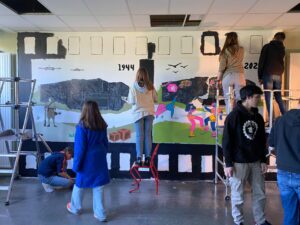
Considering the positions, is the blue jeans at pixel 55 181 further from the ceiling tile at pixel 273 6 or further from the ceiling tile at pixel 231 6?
the ceiling tile at pixel 273 6

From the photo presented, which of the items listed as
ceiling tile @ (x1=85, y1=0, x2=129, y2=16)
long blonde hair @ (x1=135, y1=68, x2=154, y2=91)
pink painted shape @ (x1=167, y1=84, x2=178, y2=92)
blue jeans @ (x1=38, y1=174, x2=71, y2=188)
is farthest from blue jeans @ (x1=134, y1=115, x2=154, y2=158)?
ceiling tile @ (x1=85, y1=0, x2=129, y2=16)

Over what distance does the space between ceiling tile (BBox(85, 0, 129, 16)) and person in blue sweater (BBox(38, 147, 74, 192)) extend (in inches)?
83.5

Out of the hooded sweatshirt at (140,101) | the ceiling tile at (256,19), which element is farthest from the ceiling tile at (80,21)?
the ceiling tile at (256,19)

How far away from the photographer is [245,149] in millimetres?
3195

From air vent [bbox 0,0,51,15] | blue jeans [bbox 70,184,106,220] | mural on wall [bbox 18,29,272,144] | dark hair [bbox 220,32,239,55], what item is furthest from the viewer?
mural on wall [bbox 18,29,272,144]

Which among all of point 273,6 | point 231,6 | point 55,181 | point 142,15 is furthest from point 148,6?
point 55,181

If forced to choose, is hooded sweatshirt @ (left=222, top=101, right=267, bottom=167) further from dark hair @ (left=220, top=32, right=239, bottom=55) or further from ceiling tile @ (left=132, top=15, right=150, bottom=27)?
ceiling tile @ (left=132, top=15, right=150, bottom=27)

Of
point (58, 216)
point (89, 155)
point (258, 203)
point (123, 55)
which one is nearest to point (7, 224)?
point (58, 216)

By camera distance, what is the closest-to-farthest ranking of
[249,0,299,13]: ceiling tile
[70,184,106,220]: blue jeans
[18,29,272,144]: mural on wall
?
[70,184,106,220]: blue jeans → [249,0,299,13]: ceiling tile → [18,29,272,144]: mural on wall

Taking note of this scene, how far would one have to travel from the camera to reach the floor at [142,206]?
12.3 ft

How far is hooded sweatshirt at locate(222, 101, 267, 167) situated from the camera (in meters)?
3.19

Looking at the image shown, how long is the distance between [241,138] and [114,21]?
8.80ft

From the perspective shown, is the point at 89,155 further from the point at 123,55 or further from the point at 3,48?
the point at 3,48

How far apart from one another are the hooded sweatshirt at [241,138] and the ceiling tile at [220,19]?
176cm
